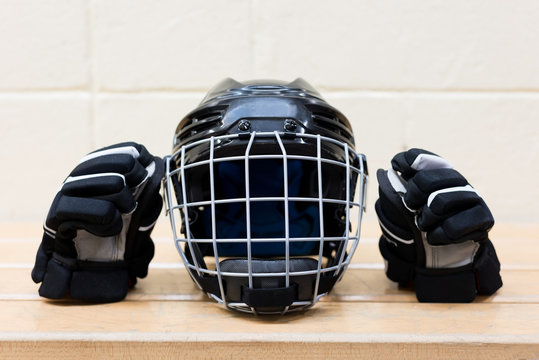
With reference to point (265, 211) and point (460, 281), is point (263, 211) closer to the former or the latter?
point (265, 211)

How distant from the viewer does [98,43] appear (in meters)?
1.68

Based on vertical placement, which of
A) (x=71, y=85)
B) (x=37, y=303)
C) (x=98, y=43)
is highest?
(x=98, y=43)

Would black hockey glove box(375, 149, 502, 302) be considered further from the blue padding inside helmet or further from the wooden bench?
the blue padding inside helmet

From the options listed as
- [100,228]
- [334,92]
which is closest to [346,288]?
[100,228]

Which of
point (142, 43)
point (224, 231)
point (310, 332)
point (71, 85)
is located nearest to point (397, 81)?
point (142, 43)

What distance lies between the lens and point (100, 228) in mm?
786

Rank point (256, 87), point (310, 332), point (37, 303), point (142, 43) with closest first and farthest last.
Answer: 1. point (310, 332)
2. point (37, 303)
3. point (256, 87)
4. point (142, 43)

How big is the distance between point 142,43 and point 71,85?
28cm

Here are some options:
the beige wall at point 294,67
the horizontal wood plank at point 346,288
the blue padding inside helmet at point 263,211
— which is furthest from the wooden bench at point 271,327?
the beige wall at point 294,67

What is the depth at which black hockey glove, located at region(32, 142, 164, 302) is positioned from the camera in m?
0.78

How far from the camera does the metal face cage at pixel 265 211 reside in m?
0.76

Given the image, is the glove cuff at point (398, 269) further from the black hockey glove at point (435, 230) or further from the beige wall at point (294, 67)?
the beige wall at point (294, 67)

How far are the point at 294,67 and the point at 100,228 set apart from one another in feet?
3.47

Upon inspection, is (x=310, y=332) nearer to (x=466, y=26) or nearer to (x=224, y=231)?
(x=224, y=231)
